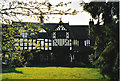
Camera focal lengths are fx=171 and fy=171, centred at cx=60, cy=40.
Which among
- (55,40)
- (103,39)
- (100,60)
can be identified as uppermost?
(103,39)

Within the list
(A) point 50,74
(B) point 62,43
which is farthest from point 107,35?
(B) point 62,43

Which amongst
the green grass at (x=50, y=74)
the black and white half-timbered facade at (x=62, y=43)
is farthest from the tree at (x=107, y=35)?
the black and white half-timbered facade at (x=62, y=43)

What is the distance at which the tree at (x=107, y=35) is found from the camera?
1097 cm

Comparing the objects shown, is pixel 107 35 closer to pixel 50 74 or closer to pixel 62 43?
pixel 50 74

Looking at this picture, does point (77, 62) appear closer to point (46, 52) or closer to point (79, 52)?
point (79, 52)

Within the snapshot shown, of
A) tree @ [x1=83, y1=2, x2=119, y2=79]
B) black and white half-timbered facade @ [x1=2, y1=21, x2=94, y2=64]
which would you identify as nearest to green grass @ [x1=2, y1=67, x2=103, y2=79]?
tree @ [x1=83, y1=2, x2=119, y2=79]

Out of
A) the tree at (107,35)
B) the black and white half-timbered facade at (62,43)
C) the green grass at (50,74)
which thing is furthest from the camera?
the black and white half-timbered facade at (62,43)

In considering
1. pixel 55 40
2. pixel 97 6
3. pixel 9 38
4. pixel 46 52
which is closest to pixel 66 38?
pixel 55 40

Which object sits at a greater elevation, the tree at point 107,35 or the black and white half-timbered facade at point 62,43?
the tree at point 107,35

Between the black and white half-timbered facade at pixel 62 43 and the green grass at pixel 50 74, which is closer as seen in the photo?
the green grass at pixel 50 74

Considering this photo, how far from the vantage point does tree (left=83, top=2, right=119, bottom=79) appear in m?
11.0

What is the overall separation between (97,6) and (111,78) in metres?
5.53

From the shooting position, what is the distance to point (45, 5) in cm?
661

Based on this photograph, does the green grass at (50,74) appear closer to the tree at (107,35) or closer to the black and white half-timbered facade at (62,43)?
the tree at (107,35)
